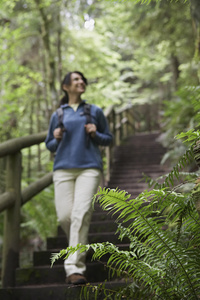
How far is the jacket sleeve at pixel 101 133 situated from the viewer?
3713 millimetres

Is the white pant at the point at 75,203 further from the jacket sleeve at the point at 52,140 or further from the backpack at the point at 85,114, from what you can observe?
the backpack at the point at 85,114

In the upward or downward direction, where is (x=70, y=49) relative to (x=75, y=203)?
upward

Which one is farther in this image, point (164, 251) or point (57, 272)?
point (57, 272)

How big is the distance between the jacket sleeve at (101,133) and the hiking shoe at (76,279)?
132cm

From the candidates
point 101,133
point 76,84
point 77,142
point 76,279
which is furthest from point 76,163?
point 76,279

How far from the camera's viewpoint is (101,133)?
3.83 m

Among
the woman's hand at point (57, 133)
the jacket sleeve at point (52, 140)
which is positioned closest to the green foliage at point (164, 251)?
the woman's hand at point (57, 133)

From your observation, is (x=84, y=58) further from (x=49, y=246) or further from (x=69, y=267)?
(x=69, y=267)

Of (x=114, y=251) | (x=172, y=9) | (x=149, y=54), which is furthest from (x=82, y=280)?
(x=149, y=54)

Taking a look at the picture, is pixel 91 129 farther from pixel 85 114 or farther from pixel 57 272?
pixel 57 272

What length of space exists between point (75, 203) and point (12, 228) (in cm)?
84

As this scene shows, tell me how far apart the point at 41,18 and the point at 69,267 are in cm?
688

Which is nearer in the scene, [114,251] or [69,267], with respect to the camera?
[114,251]

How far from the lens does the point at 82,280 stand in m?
3.00
